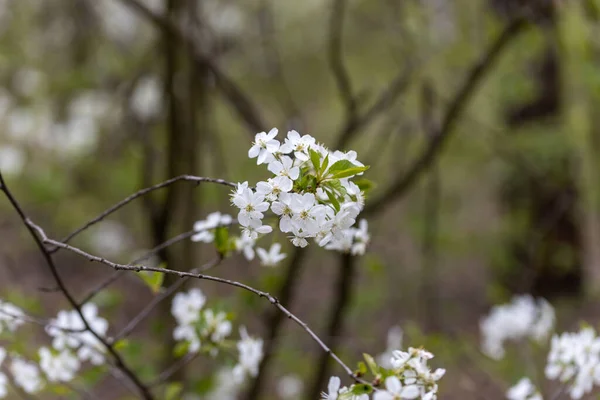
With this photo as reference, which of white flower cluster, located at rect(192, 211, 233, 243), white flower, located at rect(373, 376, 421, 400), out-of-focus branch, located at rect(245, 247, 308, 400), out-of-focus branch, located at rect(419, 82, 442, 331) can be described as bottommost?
white flower, located at rect(373, 376, 421, 400)

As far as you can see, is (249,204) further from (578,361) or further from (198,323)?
(578,361)

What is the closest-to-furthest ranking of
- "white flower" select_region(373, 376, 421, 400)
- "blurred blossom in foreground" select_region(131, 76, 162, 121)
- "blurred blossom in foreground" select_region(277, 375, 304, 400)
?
"white flower" select_region(373, 376, 421, 400), "blurred blossom in foreground" select_region(277, 375, 304, 400), "blurred blossom in foreground" select_region(131, 76, 162, 121)

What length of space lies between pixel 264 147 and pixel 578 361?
924mm

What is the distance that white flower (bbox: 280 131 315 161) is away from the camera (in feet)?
3.34

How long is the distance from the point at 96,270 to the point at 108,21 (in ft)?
7.82

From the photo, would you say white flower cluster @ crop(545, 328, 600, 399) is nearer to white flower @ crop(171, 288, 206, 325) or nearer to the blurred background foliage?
the blurred background foliage

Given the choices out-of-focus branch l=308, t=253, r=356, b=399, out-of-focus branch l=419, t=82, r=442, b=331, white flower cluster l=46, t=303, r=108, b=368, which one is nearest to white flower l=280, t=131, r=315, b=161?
white flower cluster l=46, t=303, r=108, b=368

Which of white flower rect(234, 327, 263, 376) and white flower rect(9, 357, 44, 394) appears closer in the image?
white flower rect(234, 327, 263, 376)

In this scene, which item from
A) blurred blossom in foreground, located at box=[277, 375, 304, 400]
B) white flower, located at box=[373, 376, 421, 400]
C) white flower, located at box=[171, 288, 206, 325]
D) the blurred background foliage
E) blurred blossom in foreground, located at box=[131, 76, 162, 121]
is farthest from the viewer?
blurred blossom in foreground, located at box=[131, 76, 162, 121]

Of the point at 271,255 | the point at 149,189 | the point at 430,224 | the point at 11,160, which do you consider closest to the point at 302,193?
the point at 149,189

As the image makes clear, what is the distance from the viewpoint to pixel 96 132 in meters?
4.77

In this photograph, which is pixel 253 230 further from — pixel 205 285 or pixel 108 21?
pixel 108 21

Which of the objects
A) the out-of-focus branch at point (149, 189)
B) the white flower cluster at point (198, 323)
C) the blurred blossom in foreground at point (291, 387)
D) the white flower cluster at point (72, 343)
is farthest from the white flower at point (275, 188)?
the blurred blossom in foreground at point (291, 387)

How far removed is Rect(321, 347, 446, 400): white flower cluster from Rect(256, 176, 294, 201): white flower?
0.30 m
